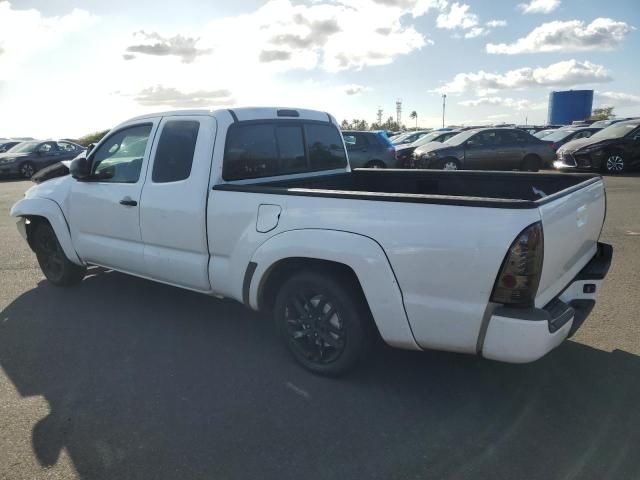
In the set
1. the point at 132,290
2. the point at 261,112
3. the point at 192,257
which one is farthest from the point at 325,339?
the point at 132,290

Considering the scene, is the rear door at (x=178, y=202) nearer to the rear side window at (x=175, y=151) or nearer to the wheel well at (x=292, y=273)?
the rear side window at (x=175, y=151)

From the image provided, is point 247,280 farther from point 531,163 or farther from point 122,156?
point 531,163

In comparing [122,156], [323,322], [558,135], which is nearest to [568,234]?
[323,322]

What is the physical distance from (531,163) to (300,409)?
50.1 feet

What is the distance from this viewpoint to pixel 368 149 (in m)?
13.9

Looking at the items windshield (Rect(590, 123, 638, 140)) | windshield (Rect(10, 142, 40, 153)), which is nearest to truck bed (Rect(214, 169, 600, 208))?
windshield (Rect(590, 123, 638, 140))

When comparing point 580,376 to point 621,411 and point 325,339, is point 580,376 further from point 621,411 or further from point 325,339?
point 325,339

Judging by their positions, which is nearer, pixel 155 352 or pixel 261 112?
pixel 155 352

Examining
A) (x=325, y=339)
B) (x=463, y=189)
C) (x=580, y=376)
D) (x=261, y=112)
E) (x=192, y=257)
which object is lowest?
(x=580, y=376)

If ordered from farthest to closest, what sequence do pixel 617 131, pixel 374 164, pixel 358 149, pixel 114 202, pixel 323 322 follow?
pixel 617 131 < pixel 374 164 < pixel 358 149 < pixel 114 202 < pixel 323 322

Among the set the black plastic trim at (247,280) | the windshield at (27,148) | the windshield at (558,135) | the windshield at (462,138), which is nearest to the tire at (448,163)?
the windshield at (462,138)

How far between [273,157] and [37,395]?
2518 mm

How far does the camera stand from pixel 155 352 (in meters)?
4.02

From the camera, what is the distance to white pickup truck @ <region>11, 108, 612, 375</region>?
2.70 m
